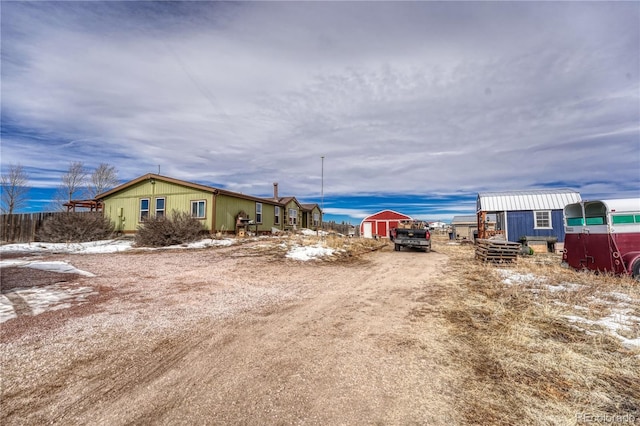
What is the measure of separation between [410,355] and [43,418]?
3580mm

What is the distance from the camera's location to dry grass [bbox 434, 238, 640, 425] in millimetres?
2613

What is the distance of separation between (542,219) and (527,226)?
1.06 meters

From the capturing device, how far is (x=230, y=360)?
11.4ft

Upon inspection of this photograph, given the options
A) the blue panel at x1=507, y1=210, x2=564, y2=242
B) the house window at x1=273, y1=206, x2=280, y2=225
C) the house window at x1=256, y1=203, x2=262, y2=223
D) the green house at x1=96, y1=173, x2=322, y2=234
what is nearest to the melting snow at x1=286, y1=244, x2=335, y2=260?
the green house at x1=96, y1=173, x2=322, y2=234

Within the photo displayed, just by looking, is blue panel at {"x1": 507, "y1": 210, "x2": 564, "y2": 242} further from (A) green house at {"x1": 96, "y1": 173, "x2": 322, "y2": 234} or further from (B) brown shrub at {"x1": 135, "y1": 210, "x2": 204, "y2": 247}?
(B) brown shrub at {"x1": 135, "y1": 210, "x2": 204, "y2": 247}

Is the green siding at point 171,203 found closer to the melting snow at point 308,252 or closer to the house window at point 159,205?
the house window at point 159,205

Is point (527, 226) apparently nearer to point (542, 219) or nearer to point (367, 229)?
point (542, 219)

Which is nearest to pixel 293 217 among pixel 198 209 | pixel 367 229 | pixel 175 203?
pixel 367 229

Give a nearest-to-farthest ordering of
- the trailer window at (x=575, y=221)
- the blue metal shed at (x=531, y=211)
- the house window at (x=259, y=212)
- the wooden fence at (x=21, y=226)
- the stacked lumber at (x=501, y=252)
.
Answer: the trailer window at (x=575, y=221) → the stacked lumber at (x=501, y=252) → the wooden fence at (x=21, y=226) → the blue metal shed at (x=531, y=211) → the house window at (x=259, y=212)

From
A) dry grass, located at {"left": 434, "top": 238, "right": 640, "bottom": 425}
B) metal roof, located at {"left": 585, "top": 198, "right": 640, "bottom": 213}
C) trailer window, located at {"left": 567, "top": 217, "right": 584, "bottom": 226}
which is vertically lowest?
dry grass, located at {"left": 434, "top": 238, "right": 640, "bottom": 425}

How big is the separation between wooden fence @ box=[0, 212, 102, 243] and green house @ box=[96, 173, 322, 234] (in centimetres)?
401

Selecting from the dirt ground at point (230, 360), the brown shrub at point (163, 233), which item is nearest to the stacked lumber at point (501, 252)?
the dirt ground at point (230, 360)

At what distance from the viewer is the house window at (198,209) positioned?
20766 millimetres

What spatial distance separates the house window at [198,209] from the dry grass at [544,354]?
17926mm
